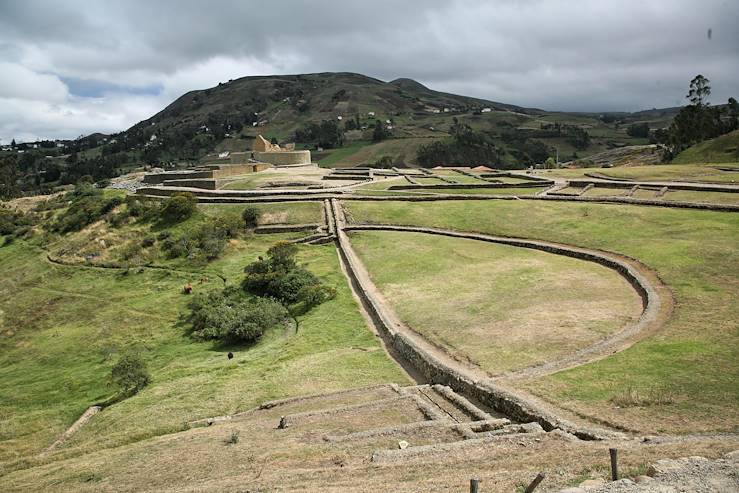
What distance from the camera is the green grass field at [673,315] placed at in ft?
32.5

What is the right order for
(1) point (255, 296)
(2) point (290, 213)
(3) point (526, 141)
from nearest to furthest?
(1) point (255, 296) → (2) point (290, 213) → (3) point (526, 141)

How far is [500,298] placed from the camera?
18.7 meters

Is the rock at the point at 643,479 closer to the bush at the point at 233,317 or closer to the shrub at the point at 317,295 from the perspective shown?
the bush at the point at 233,317

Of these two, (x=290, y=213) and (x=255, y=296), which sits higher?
(x=290, y=213)

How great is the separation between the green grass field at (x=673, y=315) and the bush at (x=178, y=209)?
Answer: 16.6 m

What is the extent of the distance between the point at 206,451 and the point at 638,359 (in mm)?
9580

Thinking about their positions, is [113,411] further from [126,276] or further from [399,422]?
[126,276]


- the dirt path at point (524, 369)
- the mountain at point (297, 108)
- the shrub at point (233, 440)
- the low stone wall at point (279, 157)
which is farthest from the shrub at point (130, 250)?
the mountain at point (297, 108)

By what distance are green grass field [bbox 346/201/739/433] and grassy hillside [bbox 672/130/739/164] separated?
97.6 feet

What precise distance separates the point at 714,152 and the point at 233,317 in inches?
2057

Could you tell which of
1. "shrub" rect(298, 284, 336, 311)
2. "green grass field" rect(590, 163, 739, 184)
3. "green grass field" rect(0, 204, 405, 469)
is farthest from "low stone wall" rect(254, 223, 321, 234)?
"green grass field" rect(590, 163, 739, 184)

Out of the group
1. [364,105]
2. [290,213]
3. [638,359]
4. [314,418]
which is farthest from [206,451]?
[364,105]

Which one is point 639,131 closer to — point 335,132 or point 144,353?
point 335,132

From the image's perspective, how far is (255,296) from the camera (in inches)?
1016
